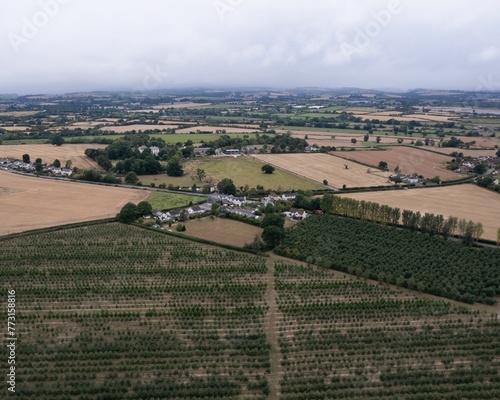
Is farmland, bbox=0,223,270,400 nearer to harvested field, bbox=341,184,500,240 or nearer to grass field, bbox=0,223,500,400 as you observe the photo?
grass field, bbox=0,223,500,400

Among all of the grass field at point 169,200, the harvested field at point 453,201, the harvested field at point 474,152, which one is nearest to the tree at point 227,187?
the grass field at point 169,200

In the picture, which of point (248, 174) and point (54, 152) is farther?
point (54, 152)

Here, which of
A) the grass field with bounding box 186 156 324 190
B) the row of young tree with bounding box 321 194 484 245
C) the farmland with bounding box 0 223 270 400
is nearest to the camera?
the farmland with bounding box 0 223 270 400

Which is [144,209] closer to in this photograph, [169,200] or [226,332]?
[169,200]

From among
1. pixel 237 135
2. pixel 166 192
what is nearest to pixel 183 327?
pixel 166 192

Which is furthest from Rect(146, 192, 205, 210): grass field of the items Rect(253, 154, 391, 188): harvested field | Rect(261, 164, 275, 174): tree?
Rect(253, 154, 391, 188): harvested field

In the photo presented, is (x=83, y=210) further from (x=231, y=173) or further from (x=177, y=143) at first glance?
(x=177, y=143)

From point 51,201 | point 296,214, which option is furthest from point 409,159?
point 51,201

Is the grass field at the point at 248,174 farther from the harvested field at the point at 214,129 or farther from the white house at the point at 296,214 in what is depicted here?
the harvested field at the point at 214,129
